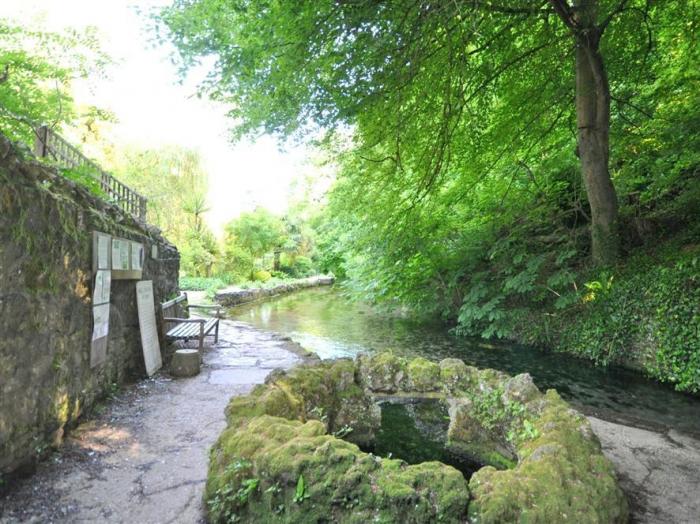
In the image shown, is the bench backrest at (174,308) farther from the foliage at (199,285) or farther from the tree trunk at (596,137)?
the foliage at (199,285)

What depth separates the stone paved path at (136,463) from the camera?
249cm

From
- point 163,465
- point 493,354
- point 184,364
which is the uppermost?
point 184,364

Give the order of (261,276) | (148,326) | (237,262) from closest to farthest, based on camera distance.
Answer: (148,326)
(237,262)
(261,276)

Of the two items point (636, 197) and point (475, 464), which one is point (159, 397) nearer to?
point (475, 464)

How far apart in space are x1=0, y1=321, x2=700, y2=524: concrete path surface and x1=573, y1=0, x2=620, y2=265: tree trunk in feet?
14.6

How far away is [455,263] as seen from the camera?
11164 mm

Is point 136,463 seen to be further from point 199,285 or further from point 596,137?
point 199,285

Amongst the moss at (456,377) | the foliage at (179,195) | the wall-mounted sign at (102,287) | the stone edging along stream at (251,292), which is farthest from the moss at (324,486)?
the foliage at (179,195)

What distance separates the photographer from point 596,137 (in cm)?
775

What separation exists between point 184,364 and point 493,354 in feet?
20.4

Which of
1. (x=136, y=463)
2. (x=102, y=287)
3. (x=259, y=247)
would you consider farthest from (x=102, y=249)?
(x=259, y=247)

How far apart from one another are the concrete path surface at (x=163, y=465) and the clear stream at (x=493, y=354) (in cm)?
85

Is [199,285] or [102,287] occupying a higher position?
[102,287]

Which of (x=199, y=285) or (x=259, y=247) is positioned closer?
(x=199, y=285)
